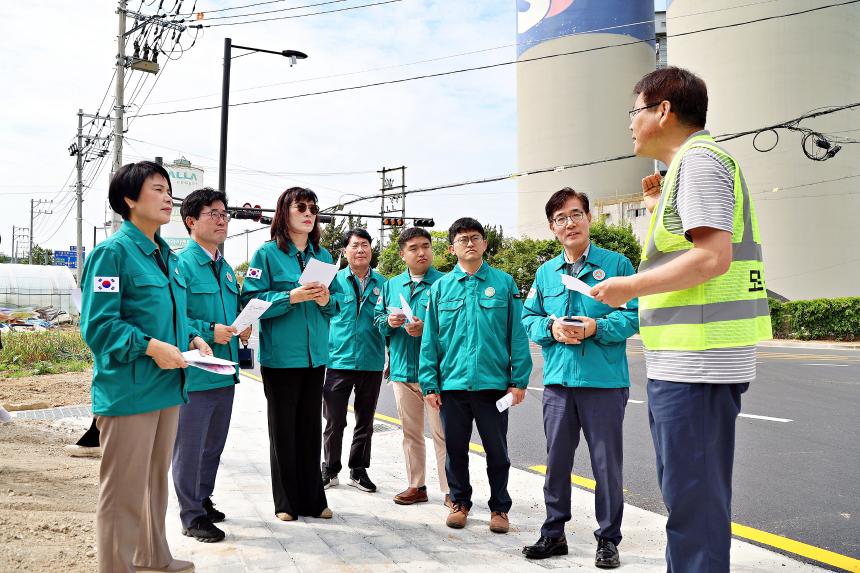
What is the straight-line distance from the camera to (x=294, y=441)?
452 cm

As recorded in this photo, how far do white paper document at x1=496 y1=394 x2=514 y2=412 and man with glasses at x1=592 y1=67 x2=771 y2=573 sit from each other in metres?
2.03

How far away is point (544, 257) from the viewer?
133 ft

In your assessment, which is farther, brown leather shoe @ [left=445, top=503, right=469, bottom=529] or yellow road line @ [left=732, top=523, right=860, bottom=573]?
brown leather shoe @ [left=445, top=503, right=469, bottom=529]

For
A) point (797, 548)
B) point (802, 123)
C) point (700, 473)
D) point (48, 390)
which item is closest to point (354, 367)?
point (797, 548)

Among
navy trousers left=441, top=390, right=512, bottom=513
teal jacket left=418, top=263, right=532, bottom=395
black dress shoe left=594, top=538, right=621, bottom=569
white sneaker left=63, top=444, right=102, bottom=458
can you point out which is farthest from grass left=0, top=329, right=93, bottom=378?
black dress shoe left=594, top=538, right=621, bottom=569

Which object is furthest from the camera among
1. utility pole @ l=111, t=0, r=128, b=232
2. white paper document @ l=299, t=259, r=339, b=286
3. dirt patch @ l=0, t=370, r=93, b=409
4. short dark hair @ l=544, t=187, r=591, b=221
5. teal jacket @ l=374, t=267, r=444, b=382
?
utility pole @ l=111, t=0, r=128, b=232

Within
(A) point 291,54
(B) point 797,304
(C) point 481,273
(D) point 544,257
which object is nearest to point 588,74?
(D) point 544,257

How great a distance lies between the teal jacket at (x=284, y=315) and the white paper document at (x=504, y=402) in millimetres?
1207

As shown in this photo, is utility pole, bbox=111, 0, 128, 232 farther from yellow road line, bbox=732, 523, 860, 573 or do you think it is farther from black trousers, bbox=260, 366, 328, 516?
yellow road line, bbox=732, 523, 860, 573

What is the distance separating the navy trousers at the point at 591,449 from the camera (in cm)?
379

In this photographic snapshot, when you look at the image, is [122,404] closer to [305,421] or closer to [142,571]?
[142,571]

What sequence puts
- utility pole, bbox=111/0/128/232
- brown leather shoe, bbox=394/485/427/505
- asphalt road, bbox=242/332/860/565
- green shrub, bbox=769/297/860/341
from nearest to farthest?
asphalt road, bbox=242/332/860/565
brown leather shoe, bbox=394/485/427/505
utility pole, bbox=111/0/128/232
green shrub, bbox=769/297/860/341

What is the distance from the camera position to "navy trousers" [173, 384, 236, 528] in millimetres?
4113

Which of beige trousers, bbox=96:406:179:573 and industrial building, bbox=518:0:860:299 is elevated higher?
industrial building, bbox=518:0:860:299
